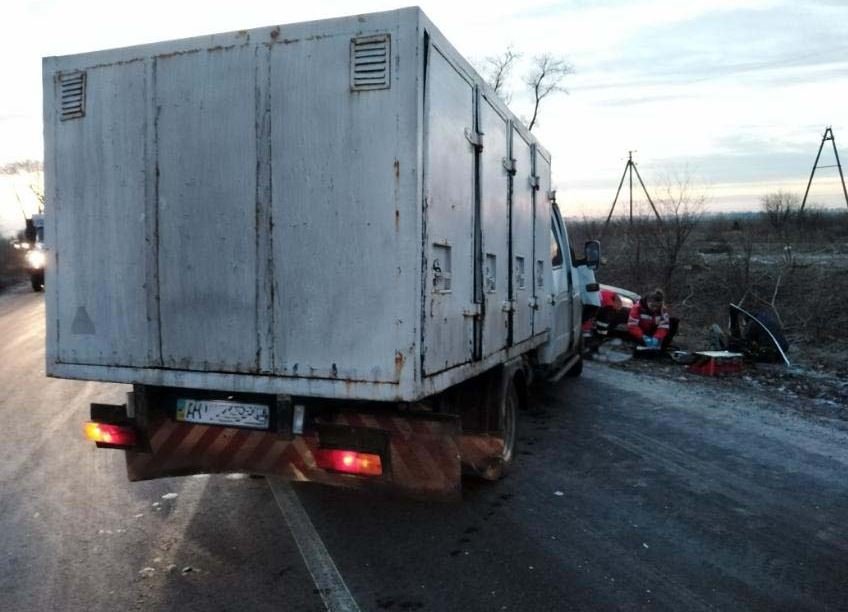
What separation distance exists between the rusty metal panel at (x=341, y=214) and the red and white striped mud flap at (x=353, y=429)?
549 mm

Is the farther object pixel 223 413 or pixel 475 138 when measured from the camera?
pixel 475 138

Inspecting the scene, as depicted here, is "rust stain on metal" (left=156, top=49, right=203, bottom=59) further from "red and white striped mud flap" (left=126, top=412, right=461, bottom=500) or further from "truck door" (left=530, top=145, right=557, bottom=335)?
"truck door" (left=530, top=145, right=557, bottom=335)

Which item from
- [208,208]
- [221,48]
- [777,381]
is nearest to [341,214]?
[208,208]

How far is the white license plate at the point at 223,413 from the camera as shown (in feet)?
14.2

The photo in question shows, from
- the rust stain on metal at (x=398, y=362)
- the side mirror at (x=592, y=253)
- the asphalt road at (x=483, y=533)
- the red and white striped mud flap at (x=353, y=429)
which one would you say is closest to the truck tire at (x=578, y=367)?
the side mirror at (x=592, y=253)

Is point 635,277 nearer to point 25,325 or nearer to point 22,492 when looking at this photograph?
point 25,325

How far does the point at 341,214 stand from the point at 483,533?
2183 millimetres

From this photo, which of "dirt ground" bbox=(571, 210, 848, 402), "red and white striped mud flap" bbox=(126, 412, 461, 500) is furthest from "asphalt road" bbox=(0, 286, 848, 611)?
"dirt ground" bbox=(571, 210, 848, 402)

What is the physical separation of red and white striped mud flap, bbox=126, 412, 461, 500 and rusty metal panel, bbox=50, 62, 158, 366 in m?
0.64

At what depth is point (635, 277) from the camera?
22469mm

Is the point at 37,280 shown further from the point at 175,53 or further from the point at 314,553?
the point at 314,553

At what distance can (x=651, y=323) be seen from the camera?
12.9 meters

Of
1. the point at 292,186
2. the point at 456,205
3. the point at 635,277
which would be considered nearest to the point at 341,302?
the point at 292,186

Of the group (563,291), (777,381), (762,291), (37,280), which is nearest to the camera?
(563,291)
